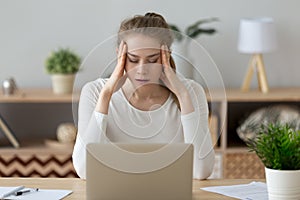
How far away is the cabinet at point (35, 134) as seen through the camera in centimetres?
378

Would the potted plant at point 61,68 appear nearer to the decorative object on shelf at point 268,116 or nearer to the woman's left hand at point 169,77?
the decorative object on shelf at point 268,116

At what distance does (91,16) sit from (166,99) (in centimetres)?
210

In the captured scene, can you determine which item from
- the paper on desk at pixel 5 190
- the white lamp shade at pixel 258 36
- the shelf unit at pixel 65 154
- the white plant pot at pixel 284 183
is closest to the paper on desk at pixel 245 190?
the white plant pot at pixel 284 183

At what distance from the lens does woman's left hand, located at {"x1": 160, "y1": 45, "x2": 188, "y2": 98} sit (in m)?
1.88

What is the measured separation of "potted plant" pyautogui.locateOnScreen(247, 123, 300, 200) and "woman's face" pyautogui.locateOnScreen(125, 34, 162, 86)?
1.11 feet

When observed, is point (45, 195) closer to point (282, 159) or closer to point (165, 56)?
point (165, 56)

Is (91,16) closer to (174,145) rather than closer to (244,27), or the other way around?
(244,27)

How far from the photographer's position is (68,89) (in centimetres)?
380

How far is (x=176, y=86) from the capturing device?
80.2 inches

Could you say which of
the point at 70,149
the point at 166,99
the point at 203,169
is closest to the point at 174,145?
the point at 166,99

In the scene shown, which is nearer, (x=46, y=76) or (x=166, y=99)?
(x=166, y=99)

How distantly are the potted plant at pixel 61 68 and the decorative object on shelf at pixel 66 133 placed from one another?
0.20 metres

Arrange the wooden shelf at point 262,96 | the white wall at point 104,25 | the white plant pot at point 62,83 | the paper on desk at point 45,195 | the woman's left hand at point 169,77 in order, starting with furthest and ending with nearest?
the white wall at point 104,25
the white plant pot at point 62,83
the wooden shelf at point 262,96
the paper on desk at point 45,195
the woman's left hand at point 169,77

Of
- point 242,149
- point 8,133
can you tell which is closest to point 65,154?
point 8,133
